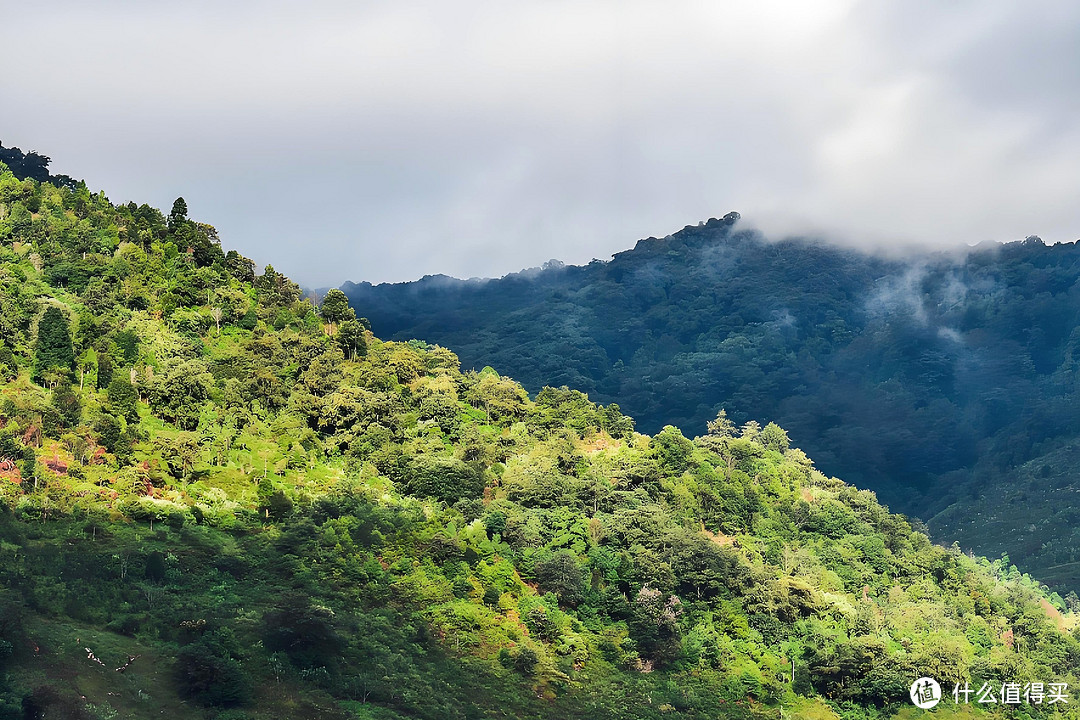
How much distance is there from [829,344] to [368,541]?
12654 centimetres

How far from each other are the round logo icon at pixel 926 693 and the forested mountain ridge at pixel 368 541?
24.5 inches

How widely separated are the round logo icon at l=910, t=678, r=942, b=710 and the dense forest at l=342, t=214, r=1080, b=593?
72.3 m

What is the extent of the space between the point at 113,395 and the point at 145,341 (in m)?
6.63

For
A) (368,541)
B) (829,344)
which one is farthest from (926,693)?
(829,344)

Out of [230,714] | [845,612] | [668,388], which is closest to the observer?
[230,714]

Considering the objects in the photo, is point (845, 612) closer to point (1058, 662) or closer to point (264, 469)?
point (1058, 662)

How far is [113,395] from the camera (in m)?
50.0

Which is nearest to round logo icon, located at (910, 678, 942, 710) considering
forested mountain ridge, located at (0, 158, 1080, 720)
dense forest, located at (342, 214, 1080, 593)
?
forested mountain ridge, located at (0, 158, 1080, 720)

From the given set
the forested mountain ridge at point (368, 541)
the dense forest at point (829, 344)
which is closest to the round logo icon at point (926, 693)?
the forested mountain ridge at point (368, 541)

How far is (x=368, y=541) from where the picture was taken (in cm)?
4809

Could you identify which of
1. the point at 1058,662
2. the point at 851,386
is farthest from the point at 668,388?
the point at 1058,662

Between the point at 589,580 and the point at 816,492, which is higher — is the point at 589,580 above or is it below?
below

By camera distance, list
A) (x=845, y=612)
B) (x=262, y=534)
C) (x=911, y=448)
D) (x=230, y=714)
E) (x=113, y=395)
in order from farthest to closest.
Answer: (x=911, y=448), (x=845, y=612), (x=113, y=395), (x=262, y=534), (x=230, y=714)

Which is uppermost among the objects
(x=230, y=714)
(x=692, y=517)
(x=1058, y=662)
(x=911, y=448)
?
(x=911, y=448)
